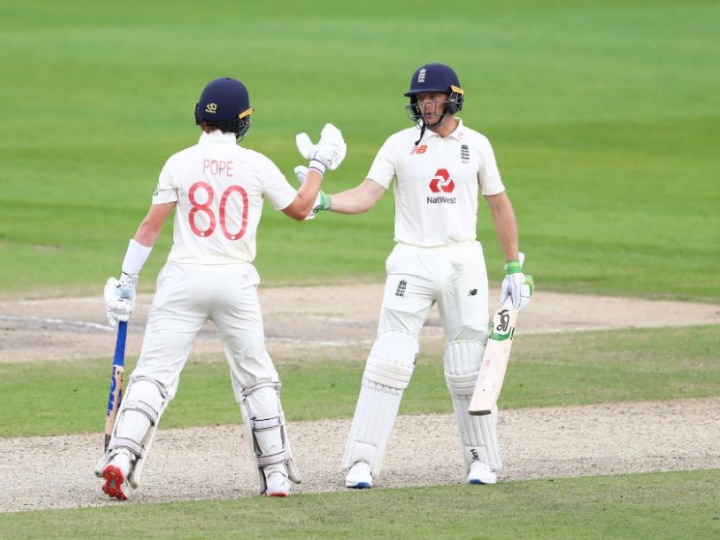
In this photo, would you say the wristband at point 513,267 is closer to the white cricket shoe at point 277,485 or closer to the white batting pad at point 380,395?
the white batting pad at point 380,395

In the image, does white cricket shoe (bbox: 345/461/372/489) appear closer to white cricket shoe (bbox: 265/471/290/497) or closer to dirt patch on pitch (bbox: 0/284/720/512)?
dirt patch on pitch (bbox: 0/284/720/512)

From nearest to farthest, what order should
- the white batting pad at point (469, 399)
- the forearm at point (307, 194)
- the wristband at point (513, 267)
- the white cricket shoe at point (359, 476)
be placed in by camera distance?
the forearm at point (307, 194), the white cricket shoe at point (359, 476), the white batting pad at point (469, 399), the wristband at point (513, 267)

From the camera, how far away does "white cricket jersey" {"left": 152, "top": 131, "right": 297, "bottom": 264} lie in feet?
27.6

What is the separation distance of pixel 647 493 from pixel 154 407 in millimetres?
2495

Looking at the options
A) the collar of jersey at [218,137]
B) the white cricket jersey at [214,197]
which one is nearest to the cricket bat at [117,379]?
the white cricket jersey at [214,197]

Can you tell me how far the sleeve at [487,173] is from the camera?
362 inches

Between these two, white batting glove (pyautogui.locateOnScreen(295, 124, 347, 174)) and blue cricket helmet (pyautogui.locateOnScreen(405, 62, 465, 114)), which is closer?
white batting glove (pyautogui.locateOnScreen(295, 124, 347, 174))

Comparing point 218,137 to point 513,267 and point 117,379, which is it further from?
point 513,267

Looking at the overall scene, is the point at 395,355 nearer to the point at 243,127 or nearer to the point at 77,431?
the point at 243,127

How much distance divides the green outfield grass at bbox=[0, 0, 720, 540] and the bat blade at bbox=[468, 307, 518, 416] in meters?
0.49

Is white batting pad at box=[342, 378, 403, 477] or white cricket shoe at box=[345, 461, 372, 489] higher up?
white batting pad at box=[342, 378, 403, 477]

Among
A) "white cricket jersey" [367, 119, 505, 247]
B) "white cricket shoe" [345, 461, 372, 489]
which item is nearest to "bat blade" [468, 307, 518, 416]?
"white cricket jersey" [367, 119, 505, 247]

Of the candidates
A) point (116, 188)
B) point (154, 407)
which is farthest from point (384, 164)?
point (116, 188)

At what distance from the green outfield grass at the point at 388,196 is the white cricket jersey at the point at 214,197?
1262mm
